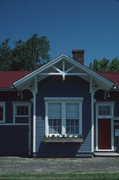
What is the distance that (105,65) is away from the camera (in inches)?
2170

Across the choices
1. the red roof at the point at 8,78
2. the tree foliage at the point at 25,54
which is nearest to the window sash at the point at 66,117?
the red roof at the point at 8,78

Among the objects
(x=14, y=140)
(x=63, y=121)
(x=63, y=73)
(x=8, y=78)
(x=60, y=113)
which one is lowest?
(x=14, y=140)

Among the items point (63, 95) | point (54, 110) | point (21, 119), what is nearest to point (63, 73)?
point (63, 95)

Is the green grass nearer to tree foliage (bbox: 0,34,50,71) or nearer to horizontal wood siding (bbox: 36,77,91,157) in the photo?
horizontal wood siding (bbox: 36,77,91,157)

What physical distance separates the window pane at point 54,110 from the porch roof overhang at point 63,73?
57.1 inches

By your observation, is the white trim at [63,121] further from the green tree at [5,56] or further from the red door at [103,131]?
the green tree at [5,56]

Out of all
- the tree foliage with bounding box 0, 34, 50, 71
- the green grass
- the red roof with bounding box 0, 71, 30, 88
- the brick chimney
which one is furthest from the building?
the tree foliage with bounding box 0, 34, 50, 71

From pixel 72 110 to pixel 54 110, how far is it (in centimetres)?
92

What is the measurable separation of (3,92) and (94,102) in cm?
496

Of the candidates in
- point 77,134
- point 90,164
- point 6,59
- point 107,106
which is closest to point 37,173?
point 90,164

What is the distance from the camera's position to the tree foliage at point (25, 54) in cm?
4956

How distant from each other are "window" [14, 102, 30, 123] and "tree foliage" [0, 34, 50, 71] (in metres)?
31.9

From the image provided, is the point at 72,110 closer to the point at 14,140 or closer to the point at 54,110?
the point at 54,110

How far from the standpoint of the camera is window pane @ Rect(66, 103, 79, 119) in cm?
1593
